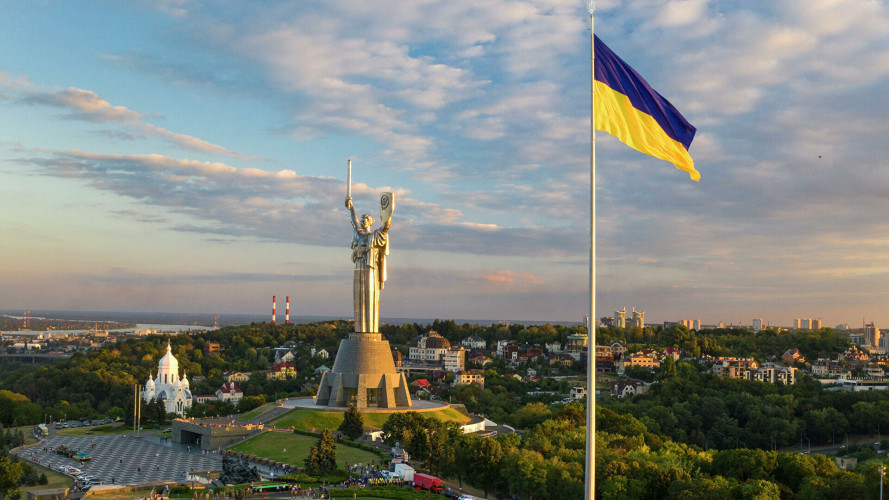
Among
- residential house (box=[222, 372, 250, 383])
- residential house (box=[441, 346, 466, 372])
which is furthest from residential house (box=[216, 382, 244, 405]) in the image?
residential house (box=[441, 346, 466, 372])

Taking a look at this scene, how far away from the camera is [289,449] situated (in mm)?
41000

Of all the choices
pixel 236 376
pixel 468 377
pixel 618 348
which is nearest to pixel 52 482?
pixel 236 376

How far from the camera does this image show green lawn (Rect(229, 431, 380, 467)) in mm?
38719

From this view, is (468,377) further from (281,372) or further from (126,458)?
(126,458)

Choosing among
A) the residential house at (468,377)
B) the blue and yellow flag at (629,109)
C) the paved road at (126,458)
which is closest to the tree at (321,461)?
the paved road at (126,458)

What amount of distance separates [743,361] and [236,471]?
5861 cm

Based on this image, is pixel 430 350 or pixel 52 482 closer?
pixel 52 482

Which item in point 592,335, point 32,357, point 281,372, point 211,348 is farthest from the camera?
point 32,357

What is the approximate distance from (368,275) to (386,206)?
15.3ft

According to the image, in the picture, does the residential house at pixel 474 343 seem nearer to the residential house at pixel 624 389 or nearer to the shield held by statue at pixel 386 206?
the residential house at pixel 624 389

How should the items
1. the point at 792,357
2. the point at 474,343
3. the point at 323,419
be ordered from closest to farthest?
the point at 323,419 → the point at 792,357 → the point at 474,343

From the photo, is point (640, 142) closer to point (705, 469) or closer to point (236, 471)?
point (705, 469)

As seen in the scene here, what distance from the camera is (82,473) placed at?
1497 inches

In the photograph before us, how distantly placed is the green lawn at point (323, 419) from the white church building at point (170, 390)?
18070mm
